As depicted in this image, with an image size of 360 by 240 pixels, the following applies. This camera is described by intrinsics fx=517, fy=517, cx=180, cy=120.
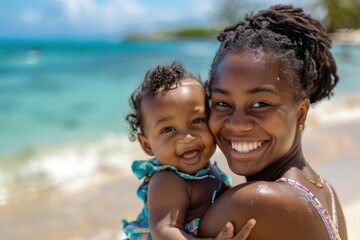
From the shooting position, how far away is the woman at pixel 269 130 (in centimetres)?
199

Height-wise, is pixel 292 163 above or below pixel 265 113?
below

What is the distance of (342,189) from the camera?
17.6 feet

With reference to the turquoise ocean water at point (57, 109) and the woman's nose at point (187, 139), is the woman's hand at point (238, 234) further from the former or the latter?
the turquoise ocean water at point (57, 109)

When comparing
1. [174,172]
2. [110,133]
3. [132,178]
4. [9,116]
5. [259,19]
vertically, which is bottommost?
[174,172]

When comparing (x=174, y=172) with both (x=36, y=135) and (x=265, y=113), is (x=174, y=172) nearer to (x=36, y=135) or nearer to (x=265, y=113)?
(x=265, y=113)

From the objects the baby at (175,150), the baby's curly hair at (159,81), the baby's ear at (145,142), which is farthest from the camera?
the baby's ear at (145,142)

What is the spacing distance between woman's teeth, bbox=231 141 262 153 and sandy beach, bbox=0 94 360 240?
2.19 m

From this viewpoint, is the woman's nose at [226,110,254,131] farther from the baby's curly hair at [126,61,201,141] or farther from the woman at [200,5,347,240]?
the baby's curly hair at [126,61,201,141]

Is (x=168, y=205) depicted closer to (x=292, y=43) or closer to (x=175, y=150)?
(x=175, y=150)

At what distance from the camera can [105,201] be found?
5801 mm

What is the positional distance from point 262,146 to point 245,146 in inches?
2.8

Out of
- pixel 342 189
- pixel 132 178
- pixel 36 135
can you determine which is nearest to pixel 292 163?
pixel 342 189

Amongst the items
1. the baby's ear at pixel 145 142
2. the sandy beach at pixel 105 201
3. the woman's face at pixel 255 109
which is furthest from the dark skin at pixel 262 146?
the sandy beach at pixel 105 201

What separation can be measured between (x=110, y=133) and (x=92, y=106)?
4.30 m
